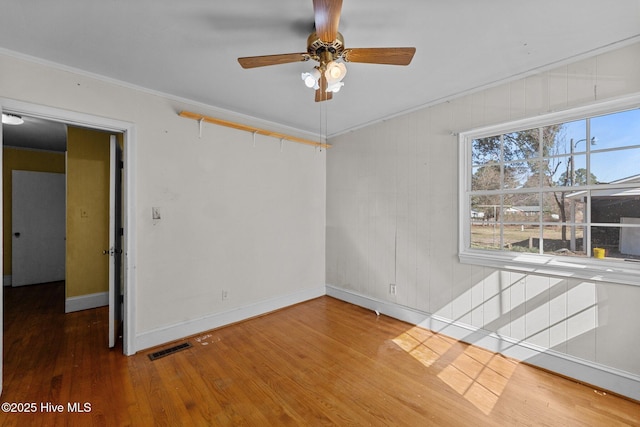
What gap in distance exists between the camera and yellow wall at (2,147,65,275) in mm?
4887

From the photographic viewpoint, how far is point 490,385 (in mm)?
2172

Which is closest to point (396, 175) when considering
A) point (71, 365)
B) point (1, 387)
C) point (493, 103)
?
point (493, 103)

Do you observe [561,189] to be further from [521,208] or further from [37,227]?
[37,227]

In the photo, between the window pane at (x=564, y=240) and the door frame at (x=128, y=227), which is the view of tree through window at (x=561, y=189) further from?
the door frame at (x=128, y=227)

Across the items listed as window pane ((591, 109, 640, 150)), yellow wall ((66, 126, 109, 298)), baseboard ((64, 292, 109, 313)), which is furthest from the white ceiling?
baseboard ((64, 292, 109, 313))

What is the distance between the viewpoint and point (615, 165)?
2.16 m

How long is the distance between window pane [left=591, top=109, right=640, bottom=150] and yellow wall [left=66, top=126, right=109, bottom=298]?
5.72 meters

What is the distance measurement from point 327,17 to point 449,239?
8.33 feet

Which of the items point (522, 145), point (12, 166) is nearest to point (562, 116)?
point (522, 145)

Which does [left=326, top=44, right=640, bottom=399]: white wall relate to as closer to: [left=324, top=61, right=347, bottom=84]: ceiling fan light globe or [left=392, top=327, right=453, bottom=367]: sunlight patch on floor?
[left=392, top=327, right=453, bottom=367]: sunlight patch on floor

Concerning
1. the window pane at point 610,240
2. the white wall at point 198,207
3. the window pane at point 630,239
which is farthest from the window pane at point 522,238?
the white wall at point 198,207

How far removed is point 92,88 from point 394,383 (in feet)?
12.3

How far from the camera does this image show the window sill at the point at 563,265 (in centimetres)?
205

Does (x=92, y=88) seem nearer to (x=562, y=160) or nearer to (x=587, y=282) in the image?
(x=562, y=160)
